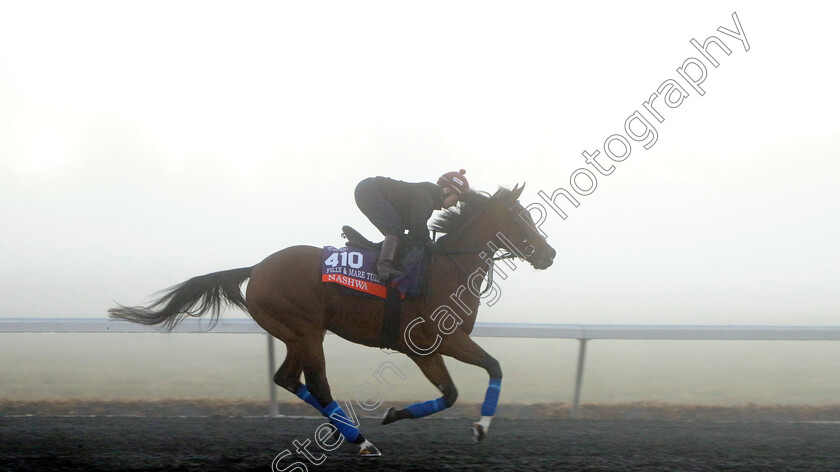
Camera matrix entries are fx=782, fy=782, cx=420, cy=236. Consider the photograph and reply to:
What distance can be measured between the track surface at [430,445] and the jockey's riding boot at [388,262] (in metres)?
1.14

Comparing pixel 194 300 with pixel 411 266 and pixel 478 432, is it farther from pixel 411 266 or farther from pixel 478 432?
pixel 478 432

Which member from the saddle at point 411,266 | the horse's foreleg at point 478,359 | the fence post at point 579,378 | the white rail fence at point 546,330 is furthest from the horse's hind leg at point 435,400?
the fence post at point 579,378

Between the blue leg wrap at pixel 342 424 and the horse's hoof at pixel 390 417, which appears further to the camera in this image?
the horse's hoof at pixel 390 417

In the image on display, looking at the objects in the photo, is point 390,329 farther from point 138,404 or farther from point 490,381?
point 138,404

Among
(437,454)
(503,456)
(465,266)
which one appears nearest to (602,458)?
(503,456)

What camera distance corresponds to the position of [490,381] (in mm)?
5227

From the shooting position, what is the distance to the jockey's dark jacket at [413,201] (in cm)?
547

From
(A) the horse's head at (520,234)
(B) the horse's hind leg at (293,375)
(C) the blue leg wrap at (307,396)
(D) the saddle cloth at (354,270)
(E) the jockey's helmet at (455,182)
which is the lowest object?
(C) the blue leg wrap at (307,396)

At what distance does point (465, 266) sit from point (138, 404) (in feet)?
12.0

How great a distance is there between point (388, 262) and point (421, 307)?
0.38 meters

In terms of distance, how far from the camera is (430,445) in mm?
5234

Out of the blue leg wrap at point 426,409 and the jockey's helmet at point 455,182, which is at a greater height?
the jockey's helmet at point 455,182

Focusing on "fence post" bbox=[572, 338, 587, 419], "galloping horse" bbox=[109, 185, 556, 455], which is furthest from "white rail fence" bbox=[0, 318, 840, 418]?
"galloping horse" bbox=[109, 185, 556, 455]

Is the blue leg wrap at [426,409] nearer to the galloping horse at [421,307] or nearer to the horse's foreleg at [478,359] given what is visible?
the galloping horse at [421,307]
